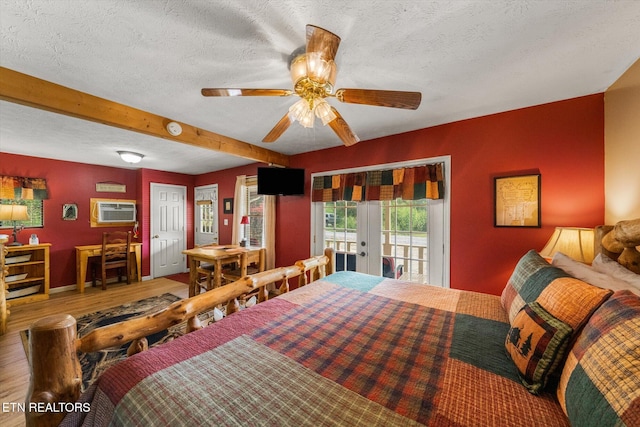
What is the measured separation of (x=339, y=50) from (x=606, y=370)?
5.71ft

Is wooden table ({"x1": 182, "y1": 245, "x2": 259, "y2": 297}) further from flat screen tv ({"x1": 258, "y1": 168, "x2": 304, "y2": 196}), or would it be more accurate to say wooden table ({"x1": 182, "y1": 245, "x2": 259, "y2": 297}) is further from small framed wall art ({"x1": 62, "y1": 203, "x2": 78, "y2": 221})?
small framed wall art ({"x1": 62, "y1": 203, "x2": 78, "y2": 221})

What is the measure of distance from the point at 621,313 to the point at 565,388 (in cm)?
29

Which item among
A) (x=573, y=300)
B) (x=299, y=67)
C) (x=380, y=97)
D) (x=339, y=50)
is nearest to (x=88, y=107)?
(x=299, y=67)

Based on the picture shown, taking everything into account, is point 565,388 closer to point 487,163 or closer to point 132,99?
point 487,163

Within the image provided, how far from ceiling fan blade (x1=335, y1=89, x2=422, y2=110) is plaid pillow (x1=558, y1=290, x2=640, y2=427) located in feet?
3.94

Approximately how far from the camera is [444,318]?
1.40m

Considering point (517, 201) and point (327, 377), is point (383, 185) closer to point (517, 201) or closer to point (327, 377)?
point (517, 201)

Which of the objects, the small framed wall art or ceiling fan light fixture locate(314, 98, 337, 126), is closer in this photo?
ceiling fan light fixture locate(314, 98, 337, 126)

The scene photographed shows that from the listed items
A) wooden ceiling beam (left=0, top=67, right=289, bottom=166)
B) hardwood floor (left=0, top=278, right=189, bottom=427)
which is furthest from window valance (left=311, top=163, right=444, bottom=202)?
hardwood floor (left=0, top=278, right=189, bottom=427)

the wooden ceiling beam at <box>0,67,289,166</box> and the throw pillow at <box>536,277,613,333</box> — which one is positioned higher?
the wooden ceiling beam at <box>0,67,289,166</box>

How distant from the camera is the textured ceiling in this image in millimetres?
1150

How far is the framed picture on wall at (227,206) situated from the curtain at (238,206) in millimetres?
375

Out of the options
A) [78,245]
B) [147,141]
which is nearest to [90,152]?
[147,141]

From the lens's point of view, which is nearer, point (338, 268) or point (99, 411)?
point (99, 411)
